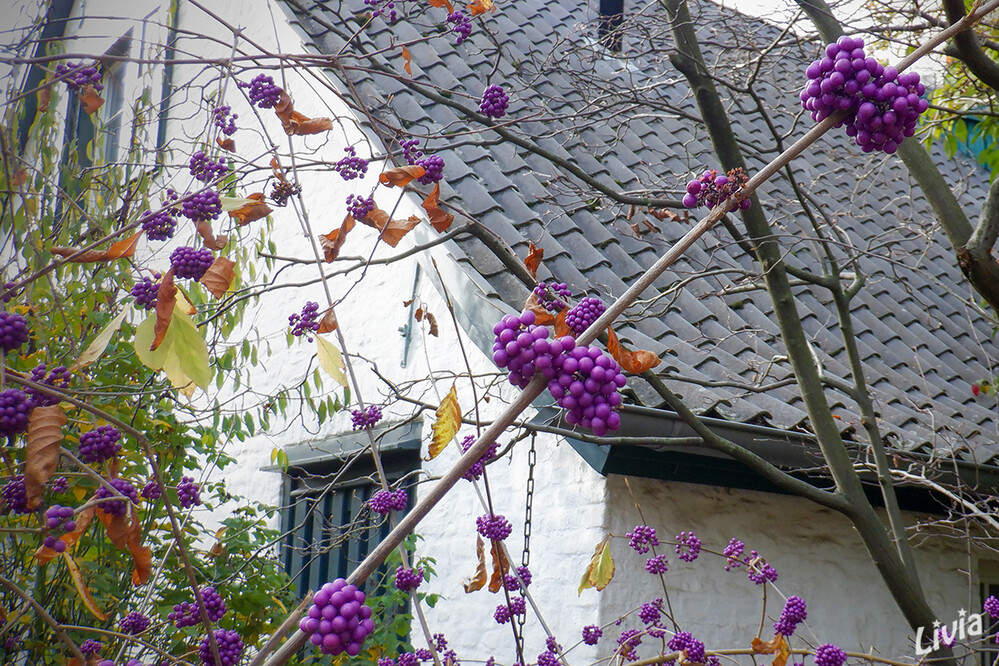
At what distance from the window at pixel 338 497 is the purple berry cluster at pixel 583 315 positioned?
9.64ft

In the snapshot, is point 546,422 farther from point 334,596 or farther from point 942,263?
point 942,263

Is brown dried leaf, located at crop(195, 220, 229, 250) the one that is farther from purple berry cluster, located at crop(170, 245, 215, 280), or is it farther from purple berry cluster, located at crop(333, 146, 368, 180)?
purple berry cluster, located at crop(333, 146, 368, 180)

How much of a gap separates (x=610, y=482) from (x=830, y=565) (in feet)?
4.19

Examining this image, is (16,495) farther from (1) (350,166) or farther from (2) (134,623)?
(1) (350,166)

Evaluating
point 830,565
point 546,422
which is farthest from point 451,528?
point 830,565

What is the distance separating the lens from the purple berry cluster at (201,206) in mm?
1487

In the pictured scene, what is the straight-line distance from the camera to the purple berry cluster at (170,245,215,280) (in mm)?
1521

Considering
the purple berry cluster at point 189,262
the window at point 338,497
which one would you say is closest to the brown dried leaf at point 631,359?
the purple berry cluster at point 189,262

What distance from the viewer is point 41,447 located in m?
1.13

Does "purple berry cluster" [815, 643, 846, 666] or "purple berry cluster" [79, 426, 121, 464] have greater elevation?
"purple berry cluster" [79, 426, 121, 464]

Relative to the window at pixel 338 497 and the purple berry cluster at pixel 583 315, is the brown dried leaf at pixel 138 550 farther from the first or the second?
the window at pixel 338 497

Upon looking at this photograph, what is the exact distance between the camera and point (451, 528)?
13.2 ft

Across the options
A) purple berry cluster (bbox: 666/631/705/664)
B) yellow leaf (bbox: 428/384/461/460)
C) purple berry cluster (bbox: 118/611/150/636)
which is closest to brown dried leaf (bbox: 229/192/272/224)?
yellow leaf (bbox: 428/384/461/460)

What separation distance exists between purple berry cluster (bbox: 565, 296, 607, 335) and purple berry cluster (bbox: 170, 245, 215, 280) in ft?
2.12
